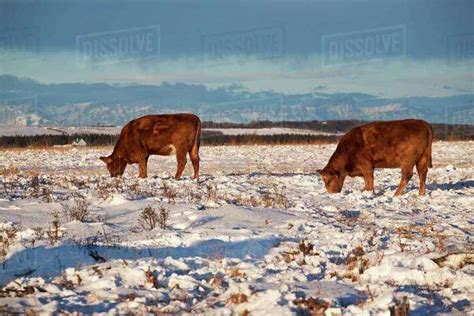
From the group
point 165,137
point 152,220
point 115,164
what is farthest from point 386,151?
point 115,164

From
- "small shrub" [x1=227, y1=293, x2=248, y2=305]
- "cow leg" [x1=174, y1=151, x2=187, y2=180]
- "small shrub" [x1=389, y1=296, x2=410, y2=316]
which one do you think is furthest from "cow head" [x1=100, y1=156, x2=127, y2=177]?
"small shrub" [x1=389, y1=296, x2=410, y2=316]

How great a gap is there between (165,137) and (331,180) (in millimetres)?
5642

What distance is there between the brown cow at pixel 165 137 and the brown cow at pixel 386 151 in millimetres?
4586

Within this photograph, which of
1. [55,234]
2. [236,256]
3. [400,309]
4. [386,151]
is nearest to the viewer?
[400,309]

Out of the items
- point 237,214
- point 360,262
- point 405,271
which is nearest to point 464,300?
point 405,271

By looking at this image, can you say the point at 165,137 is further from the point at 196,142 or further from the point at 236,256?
the point at 236,256

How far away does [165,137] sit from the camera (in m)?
17.9

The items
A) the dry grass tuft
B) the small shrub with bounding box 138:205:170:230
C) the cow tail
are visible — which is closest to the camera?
the dry grass tuft

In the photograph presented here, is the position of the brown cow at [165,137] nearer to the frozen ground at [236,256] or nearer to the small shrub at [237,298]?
the frozen ground at [236,256]

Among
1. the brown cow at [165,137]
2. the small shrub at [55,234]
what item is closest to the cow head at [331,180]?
the brown cow at [165,137]

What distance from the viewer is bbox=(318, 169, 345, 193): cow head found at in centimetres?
1495

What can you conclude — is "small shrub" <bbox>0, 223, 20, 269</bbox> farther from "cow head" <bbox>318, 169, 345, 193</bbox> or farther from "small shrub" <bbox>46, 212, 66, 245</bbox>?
"cow head" <bbox>318, 169, 345, 193</bbox>

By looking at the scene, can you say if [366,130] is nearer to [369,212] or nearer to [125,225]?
[369,212]

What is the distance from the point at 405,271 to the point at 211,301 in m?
2.15
